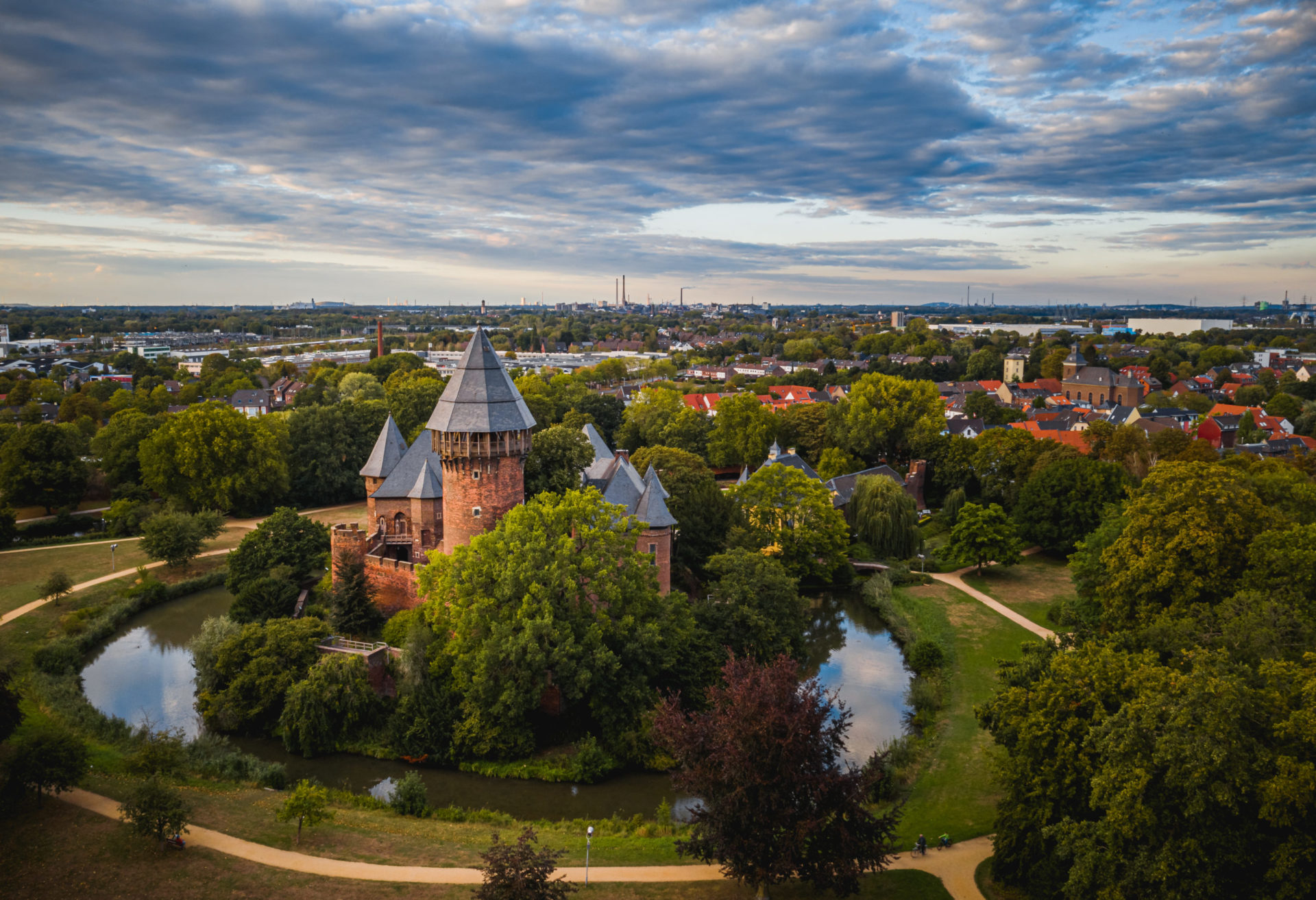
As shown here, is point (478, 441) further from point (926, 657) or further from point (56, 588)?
point (56, 588)

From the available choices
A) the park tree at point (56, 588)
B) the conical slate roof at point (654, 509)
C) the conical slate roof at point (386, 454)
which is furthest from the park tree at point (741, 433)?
the park tree at point (56, 588)

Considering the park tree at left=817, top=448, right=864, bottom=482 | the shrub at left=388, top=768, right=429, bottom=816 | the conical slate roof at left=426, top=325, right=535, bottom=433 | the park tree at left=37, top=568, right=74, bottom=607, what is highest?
the conical slate roof at left=426, top=325, right=535, bottom=433

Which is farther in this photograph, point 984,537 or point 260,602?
point 984,537

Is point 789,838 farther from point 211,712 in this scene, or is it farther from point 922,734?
point 211,712

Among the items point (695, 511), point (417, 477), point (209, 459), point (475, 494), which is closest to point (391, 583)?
point (417, 477)

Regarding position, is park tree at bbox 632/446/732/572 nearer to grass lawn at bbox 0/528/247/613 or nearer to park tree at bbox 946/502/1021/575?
park tree at bbox 946/502/1021/575

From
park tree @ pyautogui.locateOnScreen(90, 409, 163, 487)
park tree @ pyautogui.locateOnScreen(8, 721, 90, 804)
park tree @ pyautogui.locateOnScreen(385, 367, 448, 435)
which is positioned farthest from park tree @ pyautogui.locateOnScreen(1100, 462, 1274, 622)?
park tree @ pyautogui.locateOnScreen(90, 409, 163, 487)
